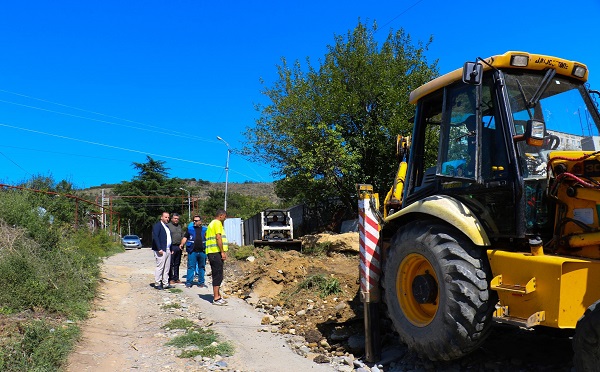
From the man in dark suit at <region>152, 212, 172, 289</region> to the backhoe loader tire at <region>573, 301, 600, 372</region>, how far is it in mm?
8080

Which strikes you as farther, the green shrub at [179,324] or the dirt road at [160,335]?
the green shrub at [179,324]

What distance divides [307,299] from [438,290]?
147 inches

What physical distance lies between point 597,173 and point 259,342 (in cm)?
425

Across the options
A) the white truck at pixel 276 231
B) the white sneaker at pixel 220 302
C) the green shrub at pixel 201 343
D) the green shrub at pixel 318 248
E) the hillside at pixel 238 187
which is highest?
the hillside at pixel 238 187

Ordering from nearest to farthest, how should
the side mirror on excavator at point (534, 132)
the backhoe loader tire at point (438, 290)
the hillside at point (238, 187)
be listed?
the side mirror on excavator at point (534, 132)
the backhoe loader tire at point (438, 290)
the hillside at point (238, 187)

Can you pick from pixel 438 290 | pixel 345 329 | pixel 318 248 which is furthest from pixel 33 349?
pixel 318 248

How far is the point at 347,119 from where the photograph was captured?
59.4ft

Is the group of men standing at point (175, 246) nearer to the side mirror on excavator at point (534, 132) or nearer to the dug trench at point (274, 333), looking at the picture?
the dug trench at point (274, 333)

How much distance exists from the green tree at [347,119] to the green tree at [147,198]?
28.5 m

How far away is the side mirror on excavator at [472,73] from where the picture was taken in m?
3.91

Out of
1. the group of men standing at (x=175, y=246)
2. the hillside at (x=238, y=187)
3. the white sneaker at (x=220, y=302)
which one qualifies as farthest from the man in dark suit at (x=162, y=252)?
the hillside at (x=238, y=187)

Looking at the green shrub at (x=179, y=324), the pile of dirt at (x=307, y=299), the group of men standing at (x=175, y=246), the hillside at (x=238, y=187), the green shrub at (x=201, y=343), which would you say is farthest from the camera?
the hillside at (x=238, y=187)

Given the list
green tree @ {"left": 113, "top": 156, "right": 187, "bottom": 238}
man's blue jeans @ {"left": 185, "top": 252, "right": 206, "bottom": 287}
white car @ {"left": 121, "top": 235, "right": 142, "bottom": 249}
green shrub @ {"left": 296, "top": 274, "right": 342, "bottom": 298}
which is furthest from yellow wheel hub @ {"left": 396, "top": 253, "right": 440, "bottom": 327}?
green tree @ {"left": 113, "top": 156, "right": 187, "bottom": 238}

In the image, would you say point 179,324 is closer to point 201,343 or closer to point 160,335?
point 160,335
